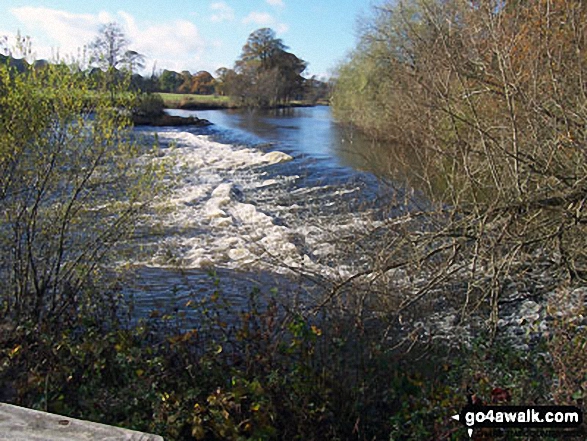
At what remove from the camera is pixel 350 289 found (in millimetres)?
4961

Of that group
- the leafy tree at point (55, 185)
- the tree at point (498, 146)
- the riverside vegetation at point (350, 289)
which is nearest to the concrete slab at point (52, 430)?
the riverside vegetation at point (350, 289)

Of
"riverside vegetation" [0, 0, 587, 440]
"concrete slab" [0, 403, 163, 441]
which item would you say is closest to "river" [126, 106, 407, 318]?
"riverside vegetation" [0, 0, 587, 440]

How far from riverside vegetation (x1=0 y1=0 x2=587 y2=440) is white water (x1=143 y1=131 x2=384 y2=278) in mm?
747

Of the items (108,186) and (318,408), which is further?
(108,186)

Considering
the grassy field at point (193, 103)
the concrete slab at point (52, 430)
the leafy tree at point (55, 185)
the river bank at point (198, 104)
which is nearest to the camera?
the concrete slab at point (52, 430)

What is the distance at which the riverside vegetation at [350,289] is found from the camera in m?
3.46

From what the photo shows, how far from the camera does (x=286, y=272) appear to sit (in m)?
7.44

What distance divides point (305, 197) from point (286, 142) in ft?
36.8

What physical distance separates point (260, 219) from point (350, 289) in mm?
5970

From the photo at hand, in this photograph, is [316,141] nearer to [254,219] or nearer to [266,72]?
[254,219]

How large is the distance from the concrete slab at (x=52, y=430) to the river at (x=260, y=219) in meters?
2.75

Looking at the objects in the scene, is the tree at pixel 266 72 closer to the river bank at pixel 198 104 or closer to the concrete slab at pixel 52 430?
the river bank at pixel 198 104

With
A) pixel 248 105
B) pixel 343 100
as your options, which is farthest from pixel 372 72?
pixel 248 105

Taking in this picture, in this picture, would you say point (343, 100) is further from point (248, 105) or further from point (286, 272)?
point (248, 105)
